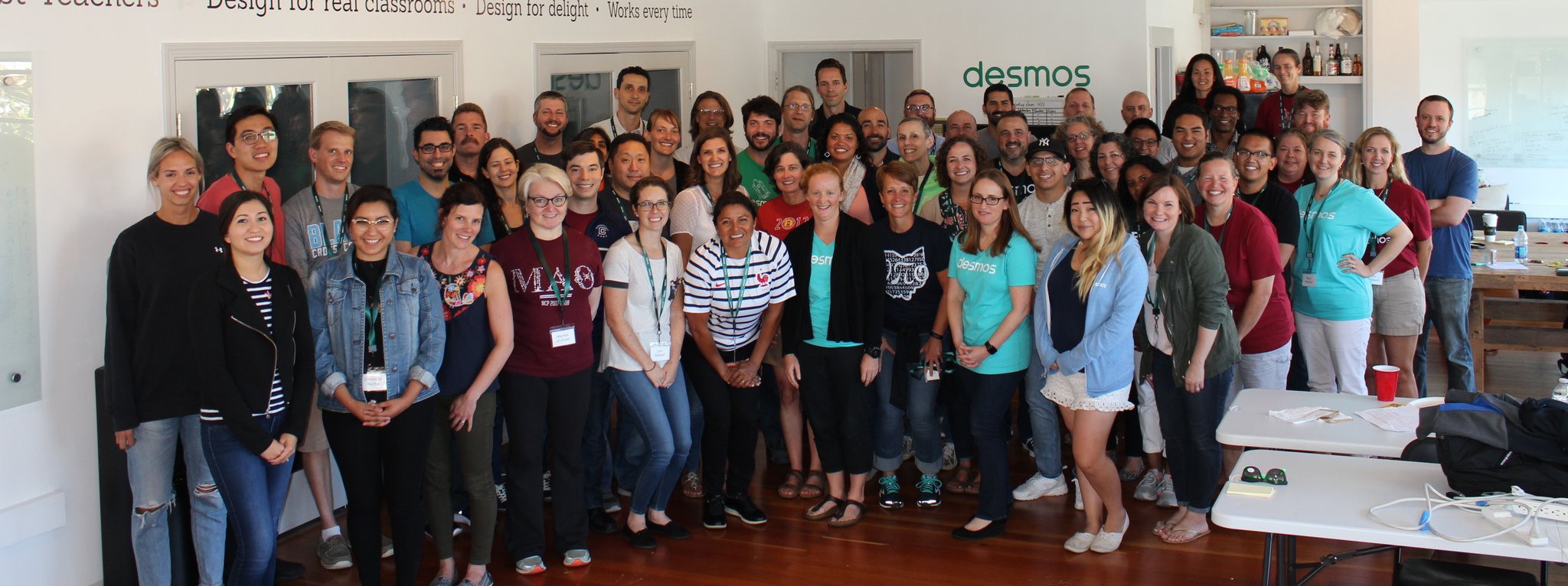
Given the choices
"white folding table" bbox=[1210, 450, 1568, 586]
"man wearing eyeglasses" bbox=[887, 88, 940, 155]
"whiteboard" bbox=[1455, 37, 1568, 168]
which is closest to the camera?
"white folding table" bbox=[1210, 450, 1568, 586]

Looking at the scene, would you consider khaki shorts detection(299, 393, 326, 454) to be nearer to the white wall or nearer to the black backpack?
the black backpack

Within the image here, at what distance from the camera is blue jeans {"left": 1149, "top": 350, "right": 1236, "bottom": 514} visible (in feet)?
14.5

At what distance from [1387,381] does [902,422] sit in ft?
6.26

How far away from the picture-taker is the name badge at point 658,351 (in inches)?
177

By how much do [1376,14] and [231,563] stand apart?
972cm

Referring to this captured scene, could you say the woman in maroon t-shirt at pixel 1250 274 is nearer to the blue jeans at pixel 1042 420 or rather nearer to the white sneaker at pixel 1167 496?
the white sneaker at pixel 1167 496

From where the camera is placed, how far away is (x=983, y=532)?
15.6 feet

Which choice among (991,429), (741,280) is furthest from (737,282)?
(991,429)

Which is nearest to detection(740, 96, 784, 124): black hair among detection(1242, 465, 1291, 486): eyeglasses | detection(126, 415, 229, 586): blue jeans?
detection(126, 415, 229, 586): blue jeans

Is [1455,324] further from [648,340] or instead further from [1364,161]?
[648,340]

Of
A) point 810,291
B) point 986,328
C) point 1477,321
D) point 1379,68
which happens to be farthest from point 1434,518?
point 1379,68

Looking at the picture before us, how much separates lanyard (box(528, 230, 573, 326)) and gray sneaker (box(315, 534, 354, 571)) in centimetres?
127

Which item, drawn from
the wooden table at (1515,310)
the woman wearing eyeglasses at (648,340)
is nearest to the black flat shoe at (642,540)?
the woman wearing eyeglasses at (648,340)

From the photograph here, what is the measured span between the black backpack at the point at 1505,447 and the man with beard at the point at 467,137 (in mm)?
3580
